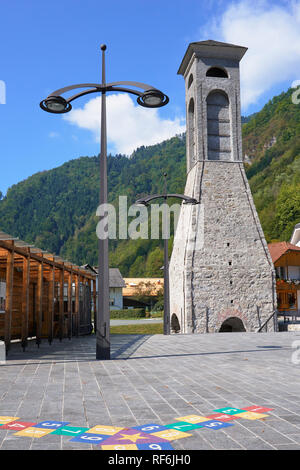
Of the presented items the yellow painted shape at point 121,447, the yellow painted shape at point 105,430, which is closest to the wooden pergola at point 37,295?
the yellow painted shape at point 105,430

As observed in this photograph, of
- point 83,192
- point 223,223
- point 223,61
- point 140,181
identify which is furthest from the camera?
point 83,192

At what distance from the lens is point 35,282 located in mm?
17844

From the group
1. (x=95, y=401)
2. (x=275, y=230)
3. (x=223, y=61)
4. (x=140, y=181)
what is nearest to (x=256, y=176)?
(x=275, y=230)

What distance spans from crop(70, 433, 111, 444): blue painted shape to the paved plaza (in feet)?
0.26

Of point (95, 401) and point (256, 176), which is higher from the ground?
point (256, 176)

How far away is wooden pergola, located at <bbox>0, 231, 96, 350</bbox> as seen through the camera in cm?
1082

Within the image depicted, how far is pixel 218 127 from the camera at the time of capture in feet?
105

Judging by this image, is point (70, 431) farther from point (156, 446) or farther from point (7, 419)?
point (156, 446)

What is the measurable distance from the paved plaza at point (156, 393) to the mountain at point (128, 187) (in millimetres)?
62954

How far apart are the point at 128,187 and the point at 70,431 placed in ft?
421

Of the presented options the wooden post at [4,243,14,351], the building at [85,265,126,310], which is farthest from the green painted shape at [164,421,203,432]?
the building at [85,265,126,310]
